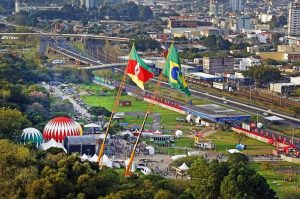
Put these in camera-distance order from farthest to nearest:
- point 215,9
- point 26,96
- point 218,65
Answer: point 215,9 → point 218,65 → point 26,96

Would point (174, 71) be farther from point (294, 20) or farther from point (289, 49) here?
point (294, 20)

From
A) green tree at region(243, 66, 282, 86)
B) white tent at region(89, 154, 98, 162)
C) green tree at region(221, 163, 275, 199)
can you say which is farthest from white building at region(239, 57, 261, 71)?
green tree at region(221, 163, 275, 199)

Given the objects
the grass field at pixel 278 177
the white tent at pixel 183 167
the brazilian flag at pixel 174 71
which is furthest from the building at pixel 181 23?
the brazilian flag at pixel 174 71

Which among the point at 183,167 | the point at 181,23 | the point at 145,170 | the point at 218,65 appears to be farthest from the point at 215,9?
the point at 183,167

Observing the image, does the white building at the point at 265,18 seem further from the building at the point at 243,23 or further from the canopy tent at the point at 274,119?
the canopy tent at the point at 274,119

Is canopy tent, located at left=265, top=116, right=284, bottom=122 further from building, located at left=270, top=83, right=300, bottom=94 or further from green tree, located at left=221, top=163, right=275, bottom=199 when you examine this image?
green tree, located at left=221, top=163, right=275, bottom=199
